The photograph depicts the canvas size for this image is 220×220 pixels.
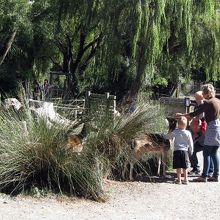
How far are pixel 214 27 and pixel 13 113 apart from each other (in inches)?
518

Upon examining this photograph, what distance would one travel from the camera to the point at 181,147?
9102 millimetres

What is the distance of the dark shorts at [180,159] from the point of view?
8.94 metres

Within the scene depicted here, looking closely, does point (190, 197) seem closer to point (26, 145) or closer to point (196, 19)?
point (26, 145)

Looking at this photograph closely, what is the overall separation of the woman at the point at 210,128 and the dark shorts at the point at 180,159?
0.45 metres

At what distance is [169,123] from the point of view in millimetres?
10008

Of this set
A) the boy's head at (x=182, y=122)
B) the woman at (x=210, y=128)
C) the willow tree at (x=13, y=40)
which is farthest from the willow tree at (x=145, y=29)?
the boy's head at (x=182, y=122)

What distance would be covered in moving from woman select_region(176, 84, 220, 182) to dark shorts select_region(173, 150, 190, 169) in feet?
1.48

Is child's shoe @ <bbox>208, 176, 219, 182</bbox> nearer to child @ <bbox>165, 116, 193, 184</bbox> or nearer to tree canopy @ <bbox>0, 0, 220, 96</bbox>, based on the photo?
child @ <bbox>165, 116, 193, 184</bbox>

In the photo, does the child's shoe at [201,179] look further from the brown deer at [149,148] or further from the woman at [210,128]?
the brown deer at [149,148]

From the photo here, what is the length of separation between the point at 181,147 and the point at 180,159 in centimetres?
23

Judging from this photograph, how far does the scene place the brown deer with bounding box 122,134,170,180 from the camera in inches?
344

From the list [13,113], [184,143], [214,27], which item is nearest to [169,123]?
[184,143]

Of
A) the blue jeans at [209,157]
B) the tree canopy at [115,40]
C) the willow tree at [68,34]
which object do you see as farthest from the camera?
the willow tree at [68,34]

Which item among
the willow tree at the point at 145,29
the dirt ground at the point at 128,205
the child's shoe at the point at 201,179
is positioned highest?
the willow tree at the point at 145,29
